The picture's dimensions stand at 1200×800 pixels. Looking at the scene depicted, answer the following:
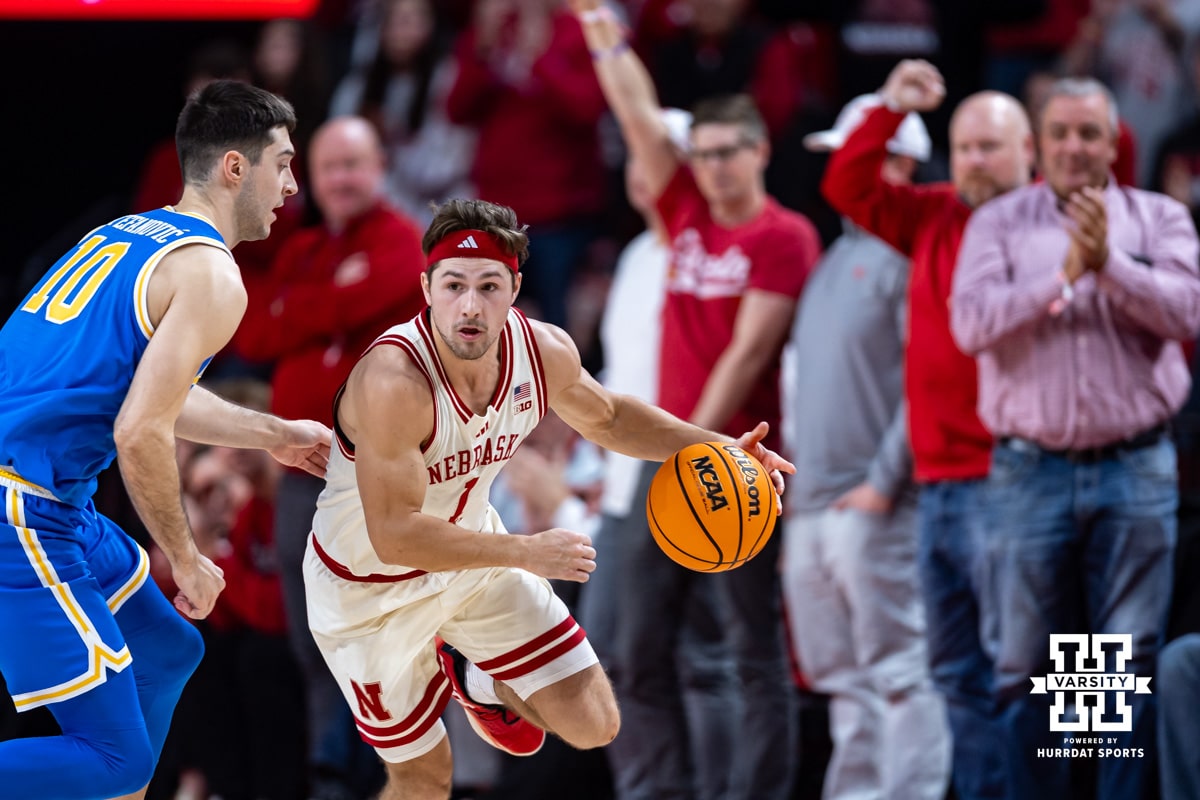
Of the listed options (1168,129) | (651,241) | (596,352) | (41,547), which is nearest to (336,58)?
(596,352)

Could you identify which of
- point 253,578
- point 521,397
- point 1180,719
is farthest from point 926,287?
point 253,578

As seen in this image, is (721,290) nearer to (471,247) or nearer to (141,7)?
(471,247)

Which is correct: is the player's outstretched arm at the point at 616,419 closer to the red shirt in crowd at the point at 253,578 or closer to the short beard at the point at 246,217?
the short beard at the point at 246,217

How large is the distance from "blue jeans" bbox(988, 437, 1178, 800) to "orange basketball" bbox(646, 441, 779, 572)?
1264 mm

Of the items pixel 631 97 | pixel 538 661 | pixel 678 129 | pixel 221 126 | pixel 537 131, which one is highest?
pixel 537 131

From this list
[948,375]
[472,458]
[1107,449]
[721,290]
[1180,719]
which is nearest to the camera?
[472,458]

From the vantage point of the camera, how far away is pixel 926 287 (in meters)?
6.09

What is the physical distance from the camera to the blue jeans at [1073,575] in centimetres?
538

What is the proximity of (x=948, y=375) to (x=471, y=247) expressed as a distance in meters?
2.31

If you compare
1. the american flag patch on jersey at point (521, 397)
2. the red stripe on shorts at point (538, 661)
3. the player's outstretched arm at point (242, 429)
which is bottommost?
the red stripe on shorts at point (538, 661)

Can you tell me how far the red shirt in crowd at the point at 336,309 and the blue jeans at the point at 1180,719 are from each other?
10.8 ft

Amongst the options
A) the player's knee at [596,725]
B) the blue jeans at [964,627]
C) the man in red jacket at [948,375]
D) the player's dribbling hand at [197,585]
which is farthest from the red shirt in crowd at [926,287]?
the player's dribbling hand at [197,585]

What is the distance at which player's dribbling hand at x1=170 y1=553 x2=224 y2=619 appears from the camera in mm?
4219

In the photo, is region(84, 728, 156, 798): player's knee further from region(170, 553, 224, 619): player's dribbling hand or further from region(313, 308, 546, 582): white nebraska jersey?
region(313, 308, 546, 582): white nebraska jersey
